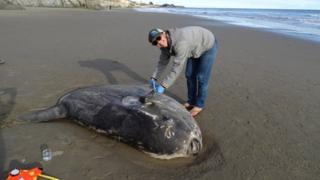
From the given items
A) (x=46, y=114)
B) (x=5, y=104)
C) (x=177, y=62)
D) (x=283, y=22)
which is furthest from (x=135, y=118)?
(x=283, y=22)

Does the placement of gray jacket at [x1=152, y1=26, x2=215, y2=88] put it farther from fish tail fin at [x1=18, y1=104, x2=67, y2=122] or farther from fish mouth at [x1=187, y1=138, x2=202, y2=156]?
fish tail fin at [x1=18, y1=104, x2=67, y2=122]

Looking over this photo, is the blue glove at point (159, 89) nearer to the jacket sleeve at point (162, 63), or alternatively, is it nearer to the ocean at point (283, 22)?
the jacket sleeve at point (162, 63)

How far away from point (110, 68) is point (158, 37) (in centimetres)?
372

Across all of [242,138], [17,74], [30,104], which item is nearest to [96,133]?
[30,104]

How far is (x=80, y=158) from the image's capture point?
3.78 m

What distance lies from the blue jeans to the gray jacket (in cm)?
14

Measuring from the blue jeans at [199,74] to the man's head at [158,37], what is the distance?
39.7 inches

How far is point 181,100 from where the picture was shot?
591 centimetres

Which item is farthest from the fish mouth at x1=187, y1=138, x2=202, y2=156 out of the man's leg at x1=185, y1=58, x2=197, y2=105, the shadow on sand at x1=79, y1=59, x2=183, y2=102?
the shadow on sand at x1=79, y1=59, x2=183, y2=102

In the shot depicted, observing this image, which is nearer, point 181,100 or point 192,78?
point 192,78

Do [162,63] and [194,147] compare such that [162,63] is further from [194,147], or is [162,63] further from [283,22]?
[283,22]

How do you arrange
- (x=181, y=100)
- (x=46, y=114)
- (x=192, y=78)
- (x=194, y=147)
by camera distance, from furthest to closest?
(x=181, y=100) → (x=192, y=78) → (x=46, y=114) → (x=194, y=147)

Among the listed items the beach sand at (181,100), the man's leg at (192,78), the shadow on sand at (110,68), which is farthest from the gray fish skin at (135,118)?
the shadow on sand at (110,68)

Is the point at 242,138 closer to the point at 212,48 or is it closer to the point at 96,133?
the point at 212,48
